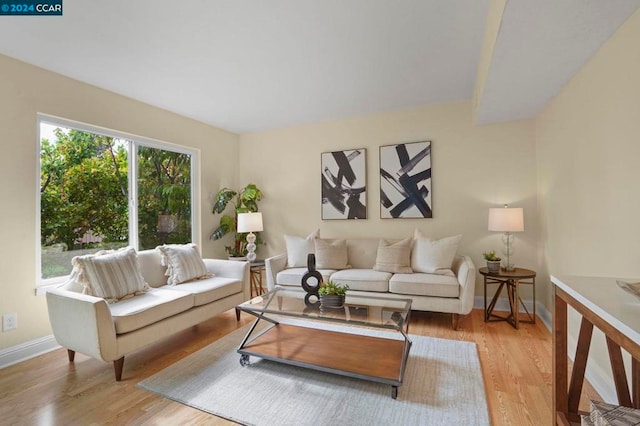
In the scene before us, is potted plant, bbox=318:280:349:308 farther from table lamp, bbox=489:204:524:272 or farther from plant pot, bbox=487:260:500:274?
table lamp, bbox=489:204:524:272

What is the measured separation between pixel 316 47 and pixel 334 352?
7.92 ft

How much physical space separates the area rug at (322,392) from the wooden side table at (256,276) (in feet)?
5.24

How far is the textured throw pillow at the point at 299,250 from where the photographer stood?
12.9ft

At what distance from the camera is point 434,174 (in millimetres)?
3826

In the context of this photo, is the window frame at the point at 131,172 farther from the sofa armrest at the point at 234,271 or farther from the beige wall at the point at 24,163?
the sofa armrest at the point at 234,271

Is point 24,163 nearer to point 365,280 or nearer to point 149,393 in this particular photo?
point 149,393

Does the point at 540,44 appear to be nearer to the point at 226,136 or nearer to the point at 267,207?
the point at 267,207

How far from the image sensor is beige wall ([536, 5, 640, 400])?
5.43 ft

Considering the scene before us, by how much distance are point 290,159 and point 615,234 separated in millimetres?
3766

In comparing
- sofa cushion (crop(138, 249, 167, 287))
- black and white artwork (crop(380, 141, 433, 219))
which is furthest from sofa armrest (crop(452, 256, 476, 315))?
sofa cushion (crop(138, 249, 167, 287))

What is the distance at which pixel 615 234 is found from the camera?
6.00ft

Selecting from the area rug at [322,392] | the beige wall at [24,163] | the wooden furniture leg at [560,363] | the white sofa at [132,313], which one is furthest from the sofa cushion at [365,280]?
the beige wall at [24,163]

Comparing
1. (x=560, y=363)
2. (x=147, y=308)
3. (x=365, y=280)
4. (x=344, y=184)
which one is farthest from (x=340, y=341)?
(x=344, y=184)

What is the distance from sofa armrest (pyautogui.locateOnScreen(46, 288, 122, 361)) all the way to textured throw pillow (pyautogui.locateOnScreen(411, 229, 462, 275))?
2.93 m
